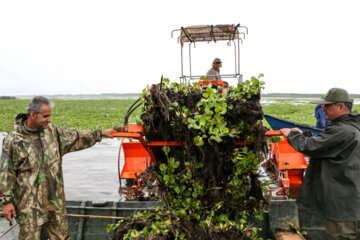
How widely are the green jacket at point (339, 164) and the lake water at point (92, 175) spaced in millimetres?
5371

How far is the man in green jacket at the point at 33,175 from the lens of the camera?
3213mm

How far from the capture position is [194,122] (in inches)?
120

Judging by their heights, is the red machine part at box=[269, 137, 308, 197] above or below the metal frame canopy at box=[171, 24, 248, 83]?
below

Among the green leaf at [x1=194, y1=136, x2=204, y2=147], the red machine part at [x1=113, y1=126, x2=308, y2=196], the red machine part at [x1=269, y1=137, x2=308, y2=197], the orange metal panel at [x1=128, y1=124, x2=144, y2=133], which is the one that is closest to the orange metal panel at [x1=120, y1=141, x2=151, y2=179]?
the red machine part at [x1=113, y1=126, x2=308, y2=196]

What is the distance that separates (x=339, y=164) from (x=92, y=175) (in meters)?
7.91

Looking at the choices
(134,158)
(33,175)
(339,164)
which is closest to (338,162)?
(339,164)

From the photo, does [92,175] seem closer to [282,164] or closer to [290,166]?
[282,164]

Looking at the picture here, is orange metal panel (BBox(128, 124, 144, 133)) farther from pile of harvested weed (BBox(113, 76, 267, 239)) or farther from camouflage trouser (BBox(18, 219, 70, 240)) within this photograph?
camouflage trouser (BBox(18, 219, 70, 240))

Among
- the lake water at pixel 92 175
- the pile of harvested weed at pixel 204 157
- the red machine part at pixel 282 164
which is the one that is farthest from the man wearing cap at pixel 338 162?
the lake water at pixel 92 175

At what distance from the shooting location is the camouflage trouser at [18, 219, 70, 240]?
3.27 metres

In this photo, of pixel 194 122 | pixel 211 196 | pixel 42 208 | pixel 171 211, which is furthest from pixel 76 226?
pixel 194 122

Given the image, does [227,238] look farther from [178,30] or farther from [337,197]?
[178,30]

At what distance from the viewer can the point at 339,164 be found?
10.2ft

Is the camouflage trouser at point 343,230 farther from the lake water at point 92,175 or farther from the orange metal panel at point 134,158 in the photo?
the lake water at point 92,175
